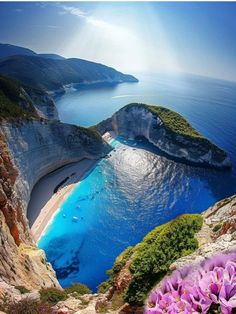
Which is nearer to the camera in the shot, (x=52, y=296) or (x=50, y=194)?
(x=52, y=296)

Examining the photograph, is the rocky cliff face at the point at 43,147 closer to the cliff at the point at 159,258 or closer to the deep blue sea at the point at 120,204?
the deep blue sea at the point at 120,204

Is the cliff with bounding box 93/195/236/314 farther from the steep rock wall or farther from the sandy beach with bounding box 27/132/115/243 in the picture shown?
the sandy beach with bounding box 27/132/115/243

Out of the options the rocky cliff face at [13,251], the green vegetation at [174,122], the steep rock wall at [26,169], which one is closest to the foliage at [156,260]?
the rocky cliff face at [13,251]

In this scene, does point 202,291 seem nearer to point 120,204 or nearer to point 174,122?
point 120,204

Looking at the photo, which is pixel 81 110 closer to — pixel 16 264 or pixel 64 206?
pixel 64 206

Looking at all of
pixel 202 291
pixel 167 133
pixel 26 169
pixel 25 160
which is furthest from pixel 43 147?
pixel 202 291

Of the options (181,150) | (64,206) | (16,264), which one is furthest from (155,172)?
(16,264)

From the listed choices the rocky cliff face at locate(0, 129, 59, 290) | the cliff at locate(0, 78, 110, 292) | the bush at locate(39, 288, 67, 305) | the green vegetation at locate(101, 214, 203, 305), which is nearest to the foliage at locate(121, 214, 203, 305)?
the green vegetation at locate(101, 214, 203, 305)
